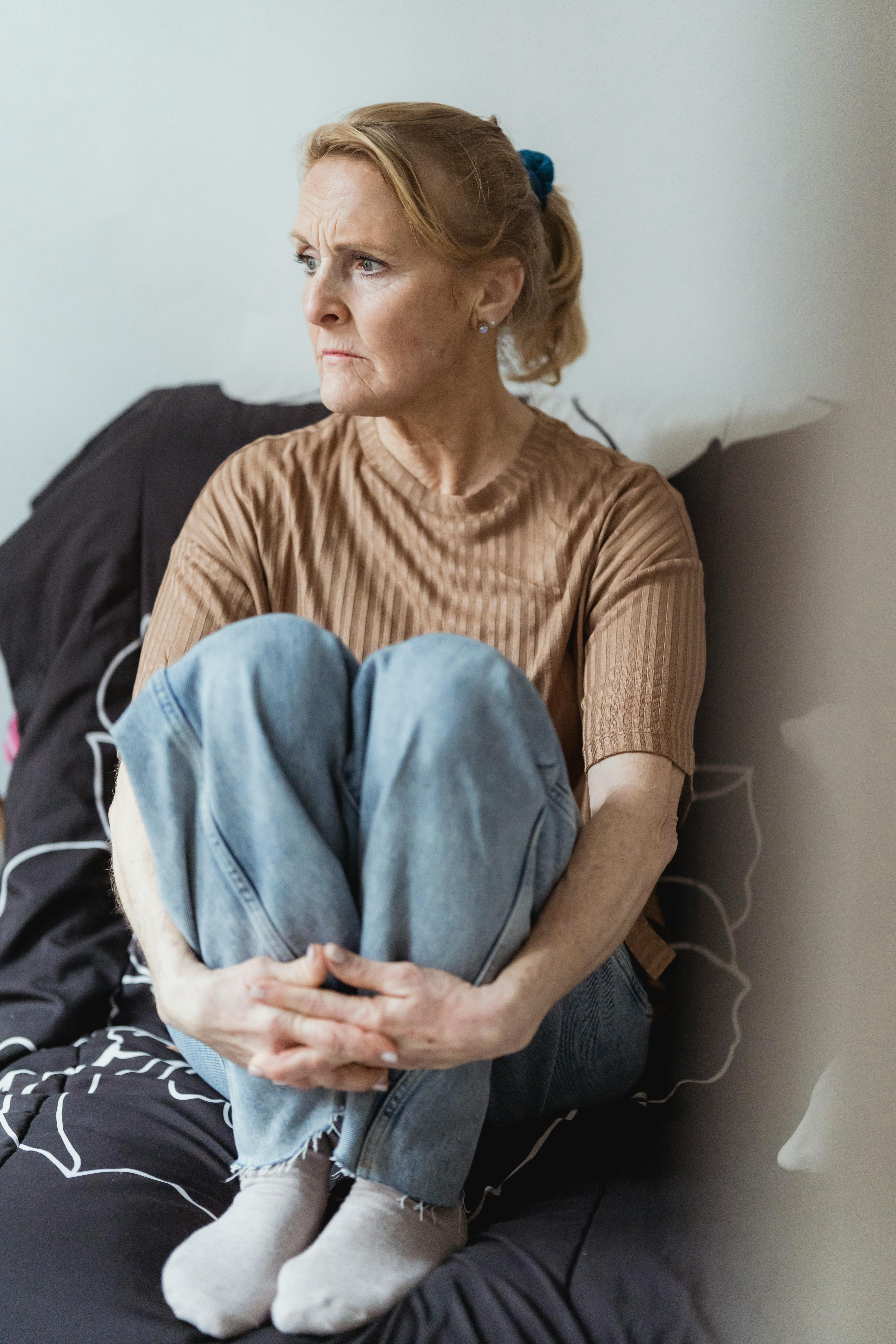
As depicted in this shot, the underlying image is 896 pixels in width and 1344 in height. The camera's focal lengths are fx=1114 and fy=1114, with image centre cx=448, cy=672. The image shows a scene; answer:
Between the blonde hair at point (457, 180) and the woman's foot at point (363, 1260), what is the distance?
0.81 meters

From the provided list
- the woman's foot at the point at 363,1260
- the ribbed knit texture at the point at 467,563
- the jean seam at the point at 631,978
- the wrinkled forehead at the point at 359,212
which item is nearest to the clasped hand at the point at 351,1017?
the woman's foot at the point at 363,1260

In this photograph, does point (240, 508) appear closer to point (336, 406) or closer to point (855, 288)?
point (336, 406)

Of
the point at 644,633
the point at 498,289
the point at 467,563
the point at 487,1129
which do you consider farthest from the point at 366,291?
the point at 487,1129

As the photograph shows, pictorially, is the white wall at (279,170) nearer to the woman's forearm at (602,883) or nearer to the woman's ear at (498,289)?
the woman's ear at (498,289)

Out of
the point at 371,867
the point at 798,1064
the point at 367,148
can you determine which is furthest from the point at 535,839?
the point at 367,148

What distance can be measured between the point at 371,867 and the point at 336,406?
0.48m

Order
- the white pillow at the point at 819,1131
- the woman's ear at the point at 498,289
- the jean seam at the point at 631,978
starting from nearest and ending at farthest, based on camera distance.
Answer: the white pillow at the point at 819,1131
the jean seam at the point at 631,978
the woman's ear at the point at 498,289

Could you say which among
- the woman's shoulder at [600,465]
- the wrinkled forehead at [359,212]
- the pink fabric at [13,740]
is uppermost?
the wrinkled forehead at [359,212]

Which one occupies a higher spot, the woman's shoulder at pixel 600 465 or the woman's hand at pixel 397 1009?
the woman's shoulder at pixel 600 465

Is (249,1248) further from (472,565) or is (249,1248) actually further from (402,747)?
(472,565)

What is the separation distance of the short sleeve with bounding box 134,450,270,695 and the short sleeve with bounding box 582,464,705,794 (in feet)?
1.10

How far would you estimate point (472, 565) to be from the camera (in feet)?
3.63

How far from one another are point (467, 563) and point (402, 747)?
42 centimetres

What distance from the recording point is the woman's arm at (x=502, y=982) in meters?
0.75
